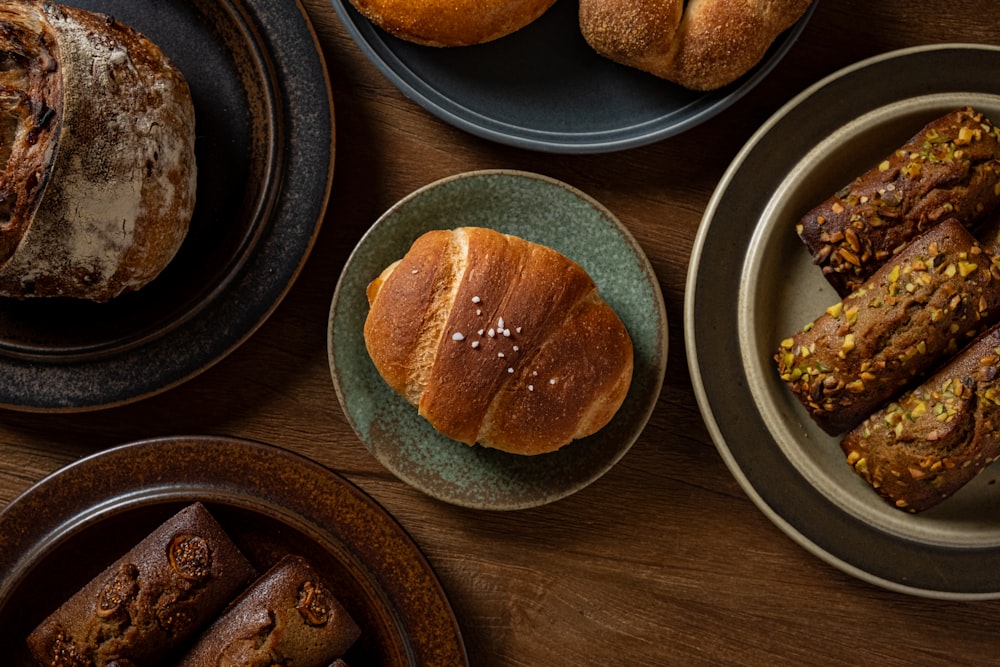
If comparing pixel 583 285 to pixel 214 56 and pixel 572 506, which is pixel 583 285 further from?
pixel 214 56

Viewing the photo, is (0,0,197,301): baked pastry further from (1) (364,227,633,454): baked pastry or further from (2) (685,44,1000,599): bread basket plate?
(2) (685,44,1000,599): bread basket plate

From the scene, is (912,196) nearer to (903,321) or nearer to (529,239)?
(903,321)

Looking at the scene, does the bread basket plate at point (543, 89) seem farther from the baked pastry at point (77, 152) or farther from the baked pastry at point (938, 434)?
the baked pastry at point (938, 434)

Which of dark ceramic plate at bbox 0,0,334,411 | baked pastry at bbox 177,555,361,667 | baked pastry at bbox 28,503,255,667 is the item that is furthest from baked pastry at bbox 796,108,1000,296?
baked pastry at bbox 28,503,255,667

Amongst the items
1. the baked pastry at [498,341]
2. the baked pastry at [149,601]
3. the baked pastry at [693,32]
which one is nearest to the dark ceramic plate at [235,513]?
the baked pastry at [149,601]

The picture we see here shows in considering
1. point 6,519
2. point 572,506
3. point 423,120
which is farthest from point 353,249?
point 6,519

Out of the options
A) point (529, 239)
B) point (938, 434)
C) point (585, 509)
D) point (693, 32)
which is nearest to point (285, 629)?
point (585, 509)
